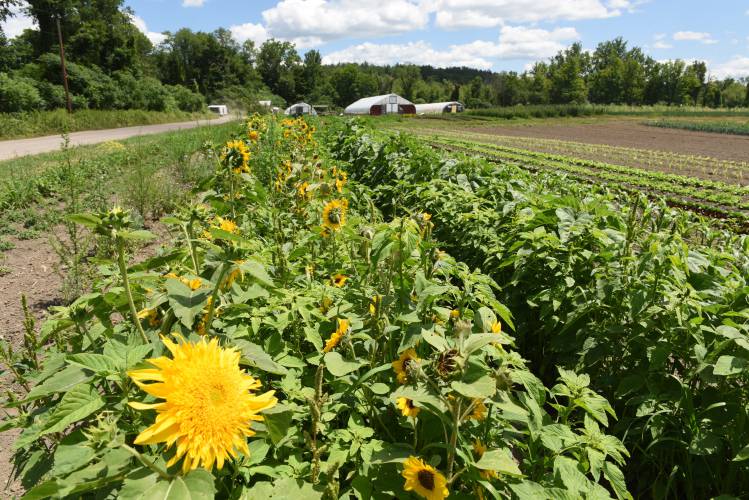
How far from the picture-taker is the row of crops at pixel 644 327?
2.15 metres

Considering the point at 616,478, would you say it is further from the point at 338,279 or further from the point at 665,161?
the point at 665,161

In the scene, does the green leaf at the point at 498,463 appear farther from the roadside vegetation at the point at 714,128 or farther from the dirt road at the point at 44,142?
the roadside vegetation at the point at 714,128

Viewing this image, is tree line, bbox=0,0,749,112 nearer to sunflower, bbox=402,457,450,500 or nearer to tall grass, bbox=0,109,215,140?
tall grass, bbox=0,109,215,140

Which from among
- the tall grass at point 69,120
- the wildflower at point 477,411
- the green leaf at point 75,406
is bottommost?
the wildflower at point 477,411

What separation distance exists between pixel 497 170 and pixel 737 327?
419 cm

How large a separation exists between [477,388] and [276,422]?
0.50 m

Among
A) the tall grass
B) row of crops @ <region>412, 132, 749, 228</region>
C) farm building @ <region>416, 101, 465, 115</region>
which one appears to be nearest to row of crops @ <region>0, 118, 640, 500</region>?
row of crops @ <region>412, 132, 749, 228</region>

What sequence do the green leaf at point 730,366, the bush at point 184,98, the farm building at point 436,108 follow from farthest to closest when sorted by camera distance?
the farm building at point 436,108 → the bush at point 184,98 → the green leaf at point 730,366

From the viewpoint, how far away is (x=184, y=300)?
3.95 feet

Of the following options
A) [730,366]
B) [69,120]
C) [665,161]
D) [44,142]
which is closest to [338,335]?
[730,366]

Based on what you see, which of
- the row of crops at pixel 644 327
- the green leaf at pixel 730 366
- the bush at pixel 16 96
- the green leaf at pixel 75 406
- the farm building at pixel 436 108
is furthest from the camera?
the farm building at pixel 436 108

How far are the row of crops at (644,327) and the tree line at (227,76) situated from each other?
1188 inches

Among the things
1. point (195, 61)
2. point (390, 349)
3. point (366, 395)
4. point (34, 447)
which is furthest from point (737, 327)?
point (195, 61)

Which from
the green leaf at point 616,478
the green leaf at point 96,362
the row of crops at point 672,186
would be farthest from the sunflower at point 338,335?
the row of crops at point 672,186
